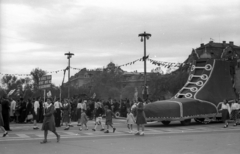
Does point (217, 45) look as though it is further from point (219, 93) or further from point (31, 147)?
point (31, 147)

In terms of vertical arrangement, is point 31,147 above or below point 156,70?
Answer: below

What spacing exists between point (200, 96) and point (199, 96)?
7 cm

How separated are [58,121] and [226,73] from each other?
1155cm

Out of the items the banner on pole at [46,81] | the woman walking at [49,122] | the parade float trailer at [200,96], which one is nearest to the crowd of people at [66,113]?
the woman walking at [49,122]

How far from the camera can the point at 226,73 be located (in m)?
25.7

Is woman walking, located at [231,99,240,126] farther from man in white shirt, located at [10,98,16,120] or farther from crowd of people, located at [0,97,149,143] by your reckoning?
man in white shirt, located at [10,98,16,120]

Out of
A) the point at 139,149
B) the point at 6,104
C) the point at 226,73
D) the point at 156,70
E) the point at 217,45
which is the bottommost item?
the point at 139,149

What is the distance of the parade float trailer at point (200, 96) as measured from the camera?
21.9 metres

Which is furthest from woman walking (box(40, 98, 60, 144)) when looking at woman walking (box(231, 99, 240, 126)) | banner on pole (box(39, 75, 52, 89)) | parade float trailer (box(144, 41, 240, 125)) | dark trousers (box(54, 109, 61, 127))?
banner on pole (box(39, 75, 52, 89))

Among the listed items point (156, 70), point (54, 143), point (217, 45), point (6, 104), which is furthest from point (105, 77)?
point (54, 143)

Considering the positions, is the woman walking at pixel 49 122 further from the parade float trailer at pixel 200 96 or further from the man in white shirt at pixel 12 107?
the man in white shirt at pixel 12 107

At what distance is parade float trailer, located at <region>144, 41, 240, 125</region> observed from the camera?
72.0 ft

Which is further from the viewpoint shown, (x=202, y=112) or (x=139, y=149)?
(x=202, y=112)

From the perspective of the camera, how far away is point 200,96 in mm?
23766
